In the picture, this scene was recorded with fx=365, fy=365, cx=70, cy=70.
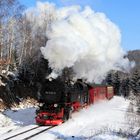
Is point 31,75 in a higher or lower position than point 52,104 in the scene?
higher

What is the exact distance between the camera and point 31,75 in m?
42.6

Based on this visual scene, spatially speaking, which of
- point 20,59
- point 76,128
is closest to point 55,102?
point 76,128

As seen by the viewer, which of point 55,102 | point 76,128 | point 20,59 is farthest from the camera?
point 20,59

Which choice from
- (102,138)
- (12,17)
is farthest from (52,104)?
(12,17)

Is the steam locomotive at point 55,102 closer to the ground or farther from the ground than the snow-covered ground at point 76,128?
farther from the ground

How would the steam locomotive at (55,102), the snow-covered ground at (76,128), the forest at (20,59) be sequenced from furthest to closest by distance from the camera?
the forest at (20,59) → the steam locomotive at (55,102) → the snow-covered ground at (76,128)

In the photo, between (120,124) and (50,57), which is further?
(50,57)

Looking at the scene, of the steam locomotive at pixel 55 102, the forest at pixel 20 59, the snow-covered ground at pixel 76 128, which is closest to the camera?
the snow-covered ground at pixel 76 128

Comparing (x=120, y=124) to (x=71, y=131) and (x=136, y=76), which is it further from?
(x=136, y=76)

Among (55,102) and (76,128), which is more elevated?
(55,102)

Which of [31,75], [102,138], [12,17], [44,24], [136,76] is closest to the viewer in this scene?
[102,138]

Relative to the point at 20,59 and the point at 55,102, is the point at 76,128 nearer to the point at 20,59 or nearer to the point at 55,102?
the point at 55,102

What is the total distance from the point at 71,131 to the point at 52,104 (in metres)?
3.19

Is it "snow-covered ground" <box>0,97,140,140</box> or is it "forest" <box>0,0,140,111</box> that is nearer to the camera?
"snow-covered ground" <box>0,97,140,140</box>
